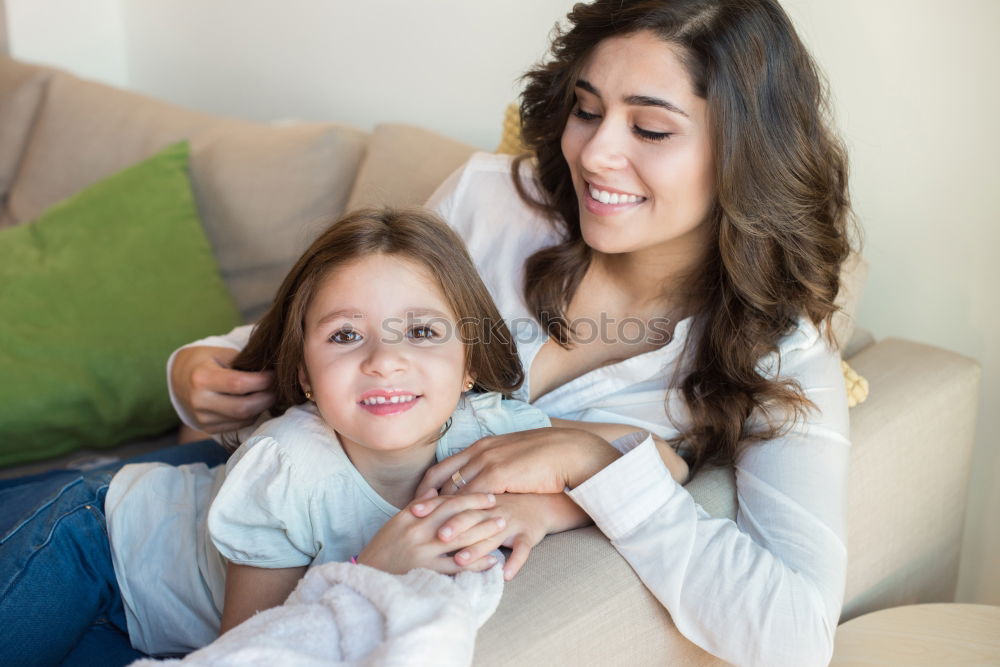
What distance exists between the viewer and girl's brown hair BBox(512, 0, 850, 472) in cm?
133

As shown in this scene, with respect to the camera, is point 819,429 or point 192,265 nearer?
point 819,429

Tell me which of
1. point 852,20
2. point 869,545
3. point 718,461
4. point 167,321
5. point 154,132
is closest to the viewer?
point 718,461

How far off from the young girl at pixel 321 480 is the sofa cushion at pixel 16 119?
64.3 inches

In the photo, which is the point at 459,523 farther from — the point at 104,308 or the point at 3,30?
the point at 3,30

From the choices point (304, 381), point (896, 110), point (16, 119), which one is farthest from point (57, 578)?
point (16, 119)

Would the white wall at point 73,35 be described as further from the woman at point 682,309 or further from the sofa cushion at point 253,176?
the woman at point 682,309

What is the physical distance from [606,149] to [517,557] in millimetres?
589

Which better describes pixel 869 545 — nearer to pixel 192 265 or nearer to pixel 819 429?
pixel 819 429

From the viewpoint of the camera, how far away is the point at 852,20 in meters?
1.74

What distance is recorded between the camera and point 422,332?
1.30 m

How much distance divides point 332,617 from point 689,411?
67 cm

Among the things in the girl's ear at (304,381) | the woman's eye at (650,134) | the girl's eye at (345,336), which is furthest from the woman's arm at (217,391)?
the woman's eye at (650,134)

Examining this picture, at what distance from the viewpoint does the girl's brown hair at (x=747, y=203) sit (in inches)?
52.6

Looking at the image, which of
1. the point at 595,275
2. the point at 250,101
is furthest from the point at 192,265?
the point at 250,101
